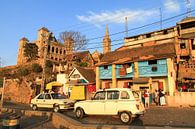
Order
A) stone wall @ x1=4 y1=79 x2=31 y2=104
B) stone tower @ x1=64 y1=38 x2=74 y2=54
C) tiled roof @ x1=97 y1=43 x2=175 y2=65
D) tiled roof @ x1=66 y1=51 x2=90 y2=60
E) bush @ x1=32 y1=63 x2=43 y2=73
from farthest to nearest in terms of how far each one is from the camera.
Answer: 1. stone tower @ x1=64 y1=38 x2=74 y2=54
2. tiled roof @ x1=66 y1=51 x2=90 y2=60
3. bush @ x1=32 y1=63 x2=43 y2=73
4. stone wall @ x1=4 y1=79 x2=31 y2=104
5. tiled roof @ x1=97 y1=43 x2=175 y2=65

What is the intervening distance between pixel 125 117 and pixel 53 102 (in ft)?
30.0

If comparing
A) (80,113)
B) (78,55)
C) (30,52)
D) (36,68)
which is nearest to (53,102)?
(80,113)

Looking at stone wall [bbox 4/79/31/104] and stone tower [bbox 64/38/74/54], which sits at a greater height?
stone tower [bbox 64/38/74/54]

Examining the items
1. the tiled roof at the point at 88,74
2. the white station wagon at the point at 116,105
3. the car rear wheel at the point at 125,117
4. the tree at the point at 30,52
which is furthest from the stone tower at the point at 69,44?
the car rear wheel at the point at 125,117

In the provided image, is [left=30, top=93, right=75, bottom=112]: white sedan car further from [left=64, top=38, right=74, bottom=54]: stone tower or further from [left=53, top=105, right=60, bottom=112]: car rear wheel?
[left=64, top=38, right=74, bottom=54]: stone tower

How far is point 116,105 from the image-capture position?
11.7 metres

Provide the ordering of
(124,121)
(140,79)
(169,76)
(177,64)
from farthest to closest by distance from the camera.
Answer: (177,64) < (140,79) < (169,76) < (124,121)

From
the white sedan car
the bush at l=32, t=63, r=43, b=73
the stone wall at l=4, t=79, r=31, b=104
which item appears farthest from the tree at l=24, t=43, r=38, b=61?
the white sedan car

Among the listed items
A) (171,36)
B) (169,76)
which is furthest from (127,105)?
(171,36)

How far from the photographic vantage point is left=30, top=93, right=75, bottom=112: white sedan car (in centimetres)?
1781

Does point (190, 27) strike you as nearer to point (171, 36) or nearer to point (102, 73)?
point (171, 36)

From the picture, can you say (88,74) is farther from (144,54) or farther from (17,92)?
(17,92)

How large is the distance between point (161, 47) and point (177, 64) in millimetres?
3551

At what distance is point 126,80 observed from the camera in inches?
1200
